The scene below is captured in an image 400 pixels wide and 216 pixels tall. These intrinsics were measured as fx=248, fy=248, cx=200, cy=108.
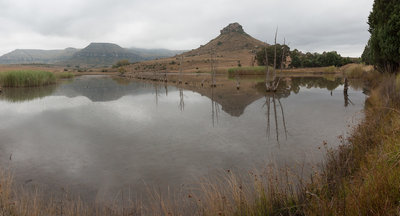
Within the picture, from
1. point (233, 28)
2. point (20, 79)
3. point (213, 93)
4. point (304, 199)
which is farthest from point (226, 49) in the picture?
point (304, 199)

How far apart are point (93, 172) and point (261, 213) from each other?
4.99m

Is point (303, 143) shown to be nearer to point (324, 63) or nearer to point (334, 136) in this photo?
point (334, 136)

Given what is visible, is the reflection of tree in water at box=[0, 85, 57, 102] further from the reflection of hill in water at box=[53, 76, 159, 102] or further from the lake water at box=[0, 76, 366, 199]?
the lake water at box=[0, 76, 366, 199]

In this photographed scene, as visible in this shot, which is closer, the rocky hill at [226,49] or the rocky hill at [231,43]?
the rocky hill at [226,49]

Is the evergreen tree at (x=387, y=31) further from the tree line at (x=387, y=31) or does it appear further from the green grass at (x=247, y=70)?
the green grass at (x=247, y=70)

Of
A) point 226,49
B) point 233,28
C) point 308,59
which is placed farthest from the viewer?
point 233,28

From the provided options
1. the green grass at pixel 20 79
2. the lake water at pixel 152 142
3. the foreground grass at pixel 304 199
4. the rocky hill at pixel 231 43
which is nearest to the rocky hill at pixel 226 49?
the rocky hill at pixel 231 43

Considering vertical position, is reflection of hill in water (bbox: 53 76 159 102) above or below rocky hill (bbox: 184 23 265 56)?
below

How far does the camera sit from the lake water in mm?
6762

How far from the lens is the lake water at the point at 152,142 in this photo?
6.76 meters

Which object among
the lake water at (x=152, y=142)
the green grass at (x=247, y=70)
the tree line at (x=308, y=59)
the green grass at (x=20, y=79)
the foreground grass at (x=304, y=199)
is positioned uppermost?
the tree line at (x=308, y=59)

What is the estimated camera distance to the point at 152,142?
381 inches

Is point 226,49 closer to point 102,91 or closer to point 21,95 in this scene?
point 102,91

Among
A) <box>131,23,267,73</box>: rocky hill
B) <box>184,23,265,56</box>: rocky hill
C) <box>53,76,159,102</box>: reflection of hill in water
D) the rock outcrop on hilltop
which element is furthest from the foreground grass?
the rock outcrop on hilltop
